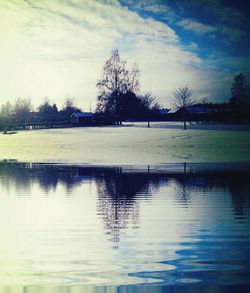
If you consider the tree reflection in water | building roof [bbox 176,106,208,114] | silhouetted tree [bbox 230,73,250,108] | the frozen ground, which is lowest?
the tree reflection in water

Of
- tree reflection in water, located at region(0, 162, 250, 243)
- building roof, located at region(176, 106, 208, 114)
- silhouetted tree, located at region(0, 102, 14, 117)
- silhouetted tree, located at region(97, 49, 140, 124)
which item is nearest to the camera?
tree reflection in water, located at region(0, 162, 250, 243)

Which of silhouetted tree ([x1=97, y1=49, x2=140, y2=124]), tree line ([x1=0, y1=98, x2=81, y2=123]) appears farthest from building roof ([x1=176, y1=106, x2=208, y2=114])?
tree line ([x1=0, y1=98, x2=81, y2=123])

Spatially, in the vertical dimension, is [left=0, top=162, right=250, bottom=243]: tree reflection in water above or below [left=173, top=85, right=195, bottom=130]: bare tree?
below

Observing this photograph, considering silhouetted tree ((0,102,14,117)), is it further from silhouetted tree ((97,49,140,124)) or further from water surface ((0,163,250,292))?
water surface ((0,163,250,292))

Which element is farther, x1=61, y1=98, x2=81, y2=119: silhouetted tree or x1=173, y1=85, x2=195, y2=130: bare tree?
x1=61, y1=98, x2=81, y2=119: silhouetted tree

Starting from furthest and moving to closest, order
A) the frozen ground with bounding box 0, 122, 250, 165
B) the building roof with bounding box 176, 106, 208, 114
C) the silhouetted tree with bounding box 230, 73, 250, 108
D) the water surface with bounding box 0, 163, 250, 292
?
the building roof with bounding box 176, 106, 208, 114
the silhouetted tree with bounding box 230, 73, 250, 108
the frozen ground with bounding box 0, 122, 250, 165
the water surface with bounding box 0, 163, 250, 292

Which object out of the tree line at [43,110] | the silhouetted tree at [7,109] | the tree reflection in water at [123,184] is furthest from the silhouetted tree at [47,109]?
the tree reflection in water at [123,184]

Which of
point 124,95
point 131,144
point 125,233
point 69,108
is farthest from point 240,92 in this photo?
point 69,108

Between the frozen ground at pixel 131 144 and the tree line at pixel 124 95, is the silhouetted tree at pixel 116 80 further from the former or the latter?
the frozen ground at pixel 131 144

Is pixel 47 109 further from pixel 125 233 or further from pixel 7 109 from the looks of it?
pixel 125 233

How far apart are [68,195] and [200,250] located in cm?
474

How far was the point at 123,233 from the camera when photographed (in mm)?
6086

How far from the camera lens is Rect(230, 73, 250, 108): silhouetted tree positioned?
3381 cm

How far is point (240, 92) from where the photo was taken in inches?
1396
